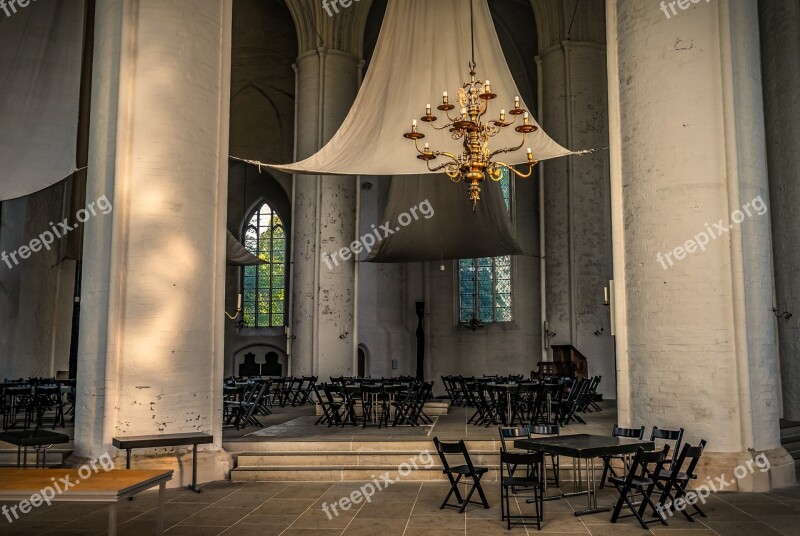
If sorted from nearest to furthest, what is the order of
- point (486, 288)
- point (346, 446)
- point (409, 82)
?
point (346, 446) < point (409, 82) < point (486, 288)

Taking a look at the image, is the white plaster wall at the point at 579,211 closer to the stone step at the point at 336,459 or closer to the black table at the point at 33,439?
the stone step at the point at 336,459

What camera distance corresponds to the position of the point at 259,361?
72.7 ft

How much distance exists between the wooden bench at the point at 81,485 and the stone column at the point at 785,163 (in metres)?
10.5

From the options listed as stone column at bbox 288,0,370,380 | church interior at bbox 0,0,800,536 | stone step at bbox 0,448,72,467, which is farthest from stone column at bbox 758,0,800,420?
stone step at bbox 0,448,72,467

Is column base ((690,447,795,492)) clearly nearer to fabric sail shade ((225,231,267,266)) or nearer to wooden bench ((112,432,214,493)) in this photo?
wooden bench ((112,432,214,493))

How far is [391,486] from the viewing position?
8.09 metres

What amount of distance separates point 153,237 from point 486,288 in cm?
1355

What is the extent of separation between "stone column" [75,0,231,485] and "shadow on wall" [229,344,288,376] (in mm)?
13494

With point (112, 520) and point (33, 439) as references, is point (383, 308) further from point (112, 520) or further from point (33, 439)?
point (112, 520)

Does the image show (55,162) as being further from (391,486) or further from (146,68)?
(391,486)

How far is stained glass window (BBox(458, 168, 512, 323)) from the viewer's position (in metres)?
20.4

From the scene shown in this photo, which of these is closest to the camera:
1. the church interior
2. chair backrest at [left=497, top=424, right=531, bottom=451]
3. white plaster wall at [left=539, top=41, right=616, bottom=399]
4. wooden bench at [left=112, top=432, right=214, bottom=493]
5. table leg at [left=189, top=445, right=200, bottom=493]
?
the church interior

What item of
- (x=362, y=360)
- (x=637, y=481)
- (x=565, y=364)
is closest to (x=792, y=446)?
(x=637, y=481)

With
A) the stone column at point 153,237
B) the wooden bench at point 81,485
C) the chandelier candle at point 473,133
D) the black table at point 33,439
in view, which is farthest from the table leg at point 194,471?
the chandelier candle at point 473,133
